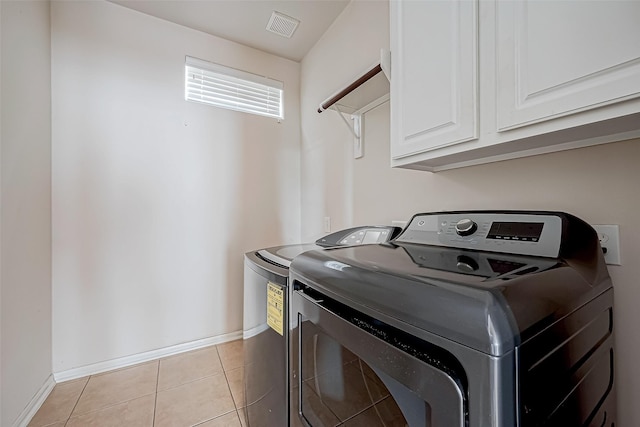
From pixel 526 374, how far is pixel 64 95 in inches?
107

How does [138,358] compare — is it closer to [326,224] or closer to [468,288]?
[326,224]

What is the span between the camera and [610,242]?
78 centimetres

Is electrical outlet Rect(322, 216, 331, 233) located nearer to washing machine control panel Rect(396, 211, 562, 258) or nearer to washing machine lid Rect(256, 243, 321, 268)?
washing machine lid Rect(256, 243, 321, 268)

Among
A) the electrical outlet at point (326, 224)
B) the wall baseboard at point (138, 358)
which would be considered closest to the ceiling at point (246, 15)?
the electrical outlet at point (326, 224)

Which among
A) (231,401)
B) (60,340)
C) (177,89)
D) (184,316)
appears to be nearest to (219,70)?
(177,89)

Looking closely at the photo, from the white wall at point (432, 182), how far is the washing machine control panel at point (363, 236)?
220 mm

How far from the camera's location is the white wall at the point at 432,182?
76 cm

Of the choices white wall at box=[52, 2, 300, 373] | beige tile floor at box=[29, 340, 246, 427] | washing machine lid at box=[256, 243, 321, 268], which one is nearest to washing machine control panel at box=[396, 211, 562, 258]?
washing machine lid at box=[256, 243, 321, 268]

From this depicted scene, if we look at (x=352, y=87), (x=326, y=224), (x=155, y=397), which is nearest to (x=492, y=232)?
(x=352, y=87)

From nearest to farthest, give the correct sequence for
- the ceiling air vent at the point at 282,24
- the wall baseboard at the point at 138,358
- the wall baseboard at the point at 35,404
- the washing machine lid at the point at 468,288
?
the washing machine lid at the point at 468,288 → the wall baseboard at the point at 35,404 → the wall baseboard at the point at 138,358 → the ceiling air vent at the point at 282,24

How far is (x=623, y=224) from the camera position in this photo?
761mm

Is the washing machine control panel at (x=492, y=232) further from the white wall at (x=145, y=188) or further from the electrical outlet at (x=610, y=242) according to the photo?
the white wall at (x=145, y=188)

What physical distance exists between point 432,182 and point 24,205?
2218 millimetres

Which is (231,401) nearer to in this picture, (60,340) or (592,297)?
(60,340)
